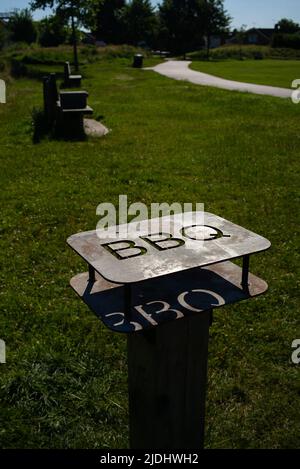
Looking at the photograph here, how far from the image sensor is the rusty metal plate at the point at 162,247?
1.82 m

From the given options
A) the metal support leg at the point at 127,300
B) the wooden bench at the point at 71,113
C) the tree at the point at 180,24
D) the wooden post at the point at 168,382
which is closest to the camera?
the metal support leg at the point at 127,300

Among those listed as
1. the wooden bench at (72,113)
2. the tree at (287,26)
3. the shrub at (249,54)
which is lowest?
the wooden bench at (72,113)

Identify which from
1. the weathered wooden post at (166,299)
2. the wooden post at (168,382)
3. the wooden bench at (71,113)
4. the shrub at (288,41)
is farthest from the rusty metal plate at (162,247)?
the shrub at (288,41)

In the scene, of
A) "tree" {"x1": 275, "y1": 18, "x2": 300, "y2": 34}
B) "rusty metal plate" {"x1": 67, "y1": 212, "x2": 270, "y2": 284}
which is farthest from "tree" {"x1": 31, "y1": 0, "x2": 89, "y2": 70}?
"tree" {"x1": 275, "y1": 18, "x2": 300, "y2": 34}

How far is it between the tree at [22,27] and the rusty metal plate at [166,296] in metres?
63.3

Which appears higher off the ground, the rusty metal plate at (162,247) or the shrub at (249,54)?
the shrub at (249,54)

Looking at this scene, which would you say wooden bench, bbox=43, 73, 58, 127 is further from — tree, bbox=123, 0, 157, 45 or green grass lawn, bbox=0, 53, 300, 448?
tree, bbox=123, 0, 157, 45

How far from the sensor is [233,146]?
386 inches

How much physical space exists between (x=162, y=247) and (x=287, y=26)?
86.6 m

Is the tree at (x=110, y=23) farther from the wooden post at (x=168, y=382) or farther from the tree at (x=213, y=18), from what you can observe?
the wooden post at (x=168, y=382)

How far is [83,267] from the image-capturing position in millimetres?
4609

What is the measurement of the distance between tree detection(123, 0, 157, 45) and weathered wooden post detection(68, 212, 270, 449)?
56748 mm

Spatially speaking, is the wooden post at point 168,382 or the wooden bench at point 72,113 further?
the wooden bench at point 72,113

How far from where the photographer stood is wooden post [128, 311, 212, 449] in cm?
196
